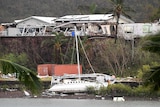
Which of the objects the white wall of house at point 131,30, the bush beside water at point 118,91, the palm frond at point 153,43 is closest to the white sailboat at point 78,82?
the bush beside water at point 118,91

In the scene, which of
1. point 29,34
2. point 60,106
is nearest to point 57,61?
point 29,34

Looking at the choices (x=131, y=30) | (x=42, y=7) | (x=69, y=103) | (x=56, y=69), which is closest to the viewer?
(x=69, y=103)

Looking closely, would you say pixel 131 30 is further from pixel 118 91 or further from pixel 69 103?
pixel 69 103

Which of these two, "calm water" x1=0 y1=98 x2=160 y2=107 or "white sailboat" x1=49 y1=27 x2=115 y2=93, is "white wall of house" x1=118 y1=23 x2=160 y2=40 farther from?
"calm water" x1=0 y1=98 x2=160 y2=107

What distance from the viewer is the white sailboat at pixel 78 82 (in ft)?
167

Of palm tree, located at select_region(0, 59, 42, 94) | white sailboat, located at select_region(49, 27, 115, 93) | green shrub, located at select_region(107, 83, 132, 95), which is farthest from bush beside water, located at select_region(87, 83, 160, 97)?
palm tree, located at select_region(0, 59, 42, 94)

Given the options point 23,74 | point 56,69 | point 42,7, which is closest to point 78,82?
point 56,69

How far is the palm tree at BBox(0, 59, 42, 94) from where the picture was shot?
464 inches

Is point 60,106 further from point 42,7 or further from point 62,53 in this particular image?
point 42,7

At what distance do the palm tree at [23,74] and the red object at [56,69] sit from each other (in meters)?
43.7

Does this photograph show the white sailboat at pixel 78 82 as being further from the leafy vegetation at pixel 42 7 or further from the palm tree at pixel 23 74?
the leafy vegetation at pixel 42 7

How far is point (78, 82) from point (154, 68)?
3824 cm

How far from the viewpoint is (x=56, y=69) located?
56.8 meters

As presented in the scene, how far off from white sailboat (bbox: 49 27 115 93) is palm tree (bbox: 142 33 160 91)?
37.2 m
